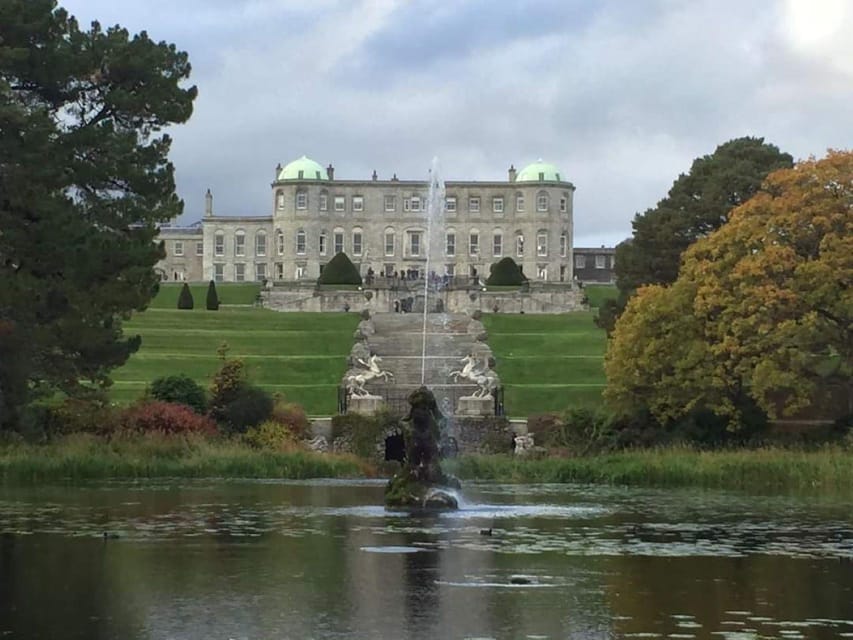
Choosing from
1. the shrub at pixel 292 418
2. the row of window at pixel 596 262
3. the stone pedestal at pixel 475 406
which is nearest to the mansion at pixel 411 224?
the row of window at pixel 596 262

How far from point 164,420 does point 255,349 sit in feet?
72.6

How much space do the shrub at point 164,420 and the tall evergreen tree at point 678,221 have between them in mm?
20692

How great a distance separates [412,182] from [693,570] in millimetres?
104641

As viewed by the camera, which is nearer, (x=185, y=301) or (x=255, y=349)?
(x=255, y=349)

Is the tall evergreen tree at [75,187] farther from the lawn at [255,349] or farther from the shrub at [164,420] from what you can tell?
the lawn at [255,349]

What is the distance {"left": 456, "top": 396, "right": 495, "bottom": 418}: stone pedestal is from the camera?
4538 centimetres

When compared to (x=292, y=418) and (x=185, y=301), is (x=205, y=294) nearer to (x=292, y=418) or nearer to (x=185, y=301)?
(x=185, y=301)

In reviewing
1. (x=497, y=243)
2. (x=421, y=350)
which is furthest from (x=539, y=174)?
(x=421, y=350)

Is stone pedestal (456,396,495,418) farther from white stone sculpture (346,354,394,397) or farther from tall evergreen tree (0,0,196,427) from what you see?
tall evergreen tree (0,0,196,427)

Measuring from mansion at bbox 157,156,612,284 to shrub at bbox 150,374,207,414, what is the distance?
76142 millimetres

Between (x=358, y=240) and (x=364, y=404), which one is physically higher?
(x=358, y=240)

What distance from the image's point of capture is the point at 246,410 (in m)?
39.1

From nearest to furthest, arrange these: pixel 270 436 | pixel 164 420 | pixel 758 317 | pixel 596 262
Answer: pixel 164 420 < pixel 758 317 < pixel 270 436 < pixel 596 262

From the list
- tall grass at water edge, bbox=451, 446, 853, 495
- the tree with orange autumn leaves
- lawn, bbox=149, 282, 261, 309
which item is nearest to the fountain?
tall grass at water edge, bbox=451, 446, 853, 495
